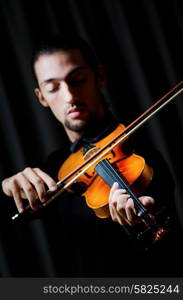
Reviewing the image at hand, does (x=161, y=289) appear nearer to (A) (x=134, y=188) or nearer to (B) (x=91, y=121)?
(A) (x=134, y=188)

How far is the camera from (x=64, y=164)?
103cm

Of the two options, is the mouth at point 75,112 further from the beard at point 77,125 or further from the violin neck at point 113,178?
the violin neck at point 113,178

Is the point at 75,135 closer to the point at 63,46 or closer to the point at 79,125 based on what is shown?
the point at 79,125

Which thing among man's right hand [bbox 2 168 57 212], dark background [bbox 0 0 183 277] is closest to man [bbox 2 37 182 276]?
man's right hand [bbox 2 168 57 212]

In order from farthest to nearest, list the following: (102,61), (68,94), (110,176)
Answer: (102,61), (68,94), (110,176)

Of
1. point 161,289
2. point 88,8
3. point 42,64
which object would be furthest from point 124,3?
point 161,289

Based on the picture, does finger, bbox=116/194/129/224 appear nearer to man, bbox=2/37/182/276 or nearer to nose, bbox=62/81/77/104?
man, bbox=2/37/182/276

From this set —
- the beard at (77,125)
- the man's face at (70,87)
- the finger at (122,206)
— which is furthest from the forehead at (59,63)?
the finger at (122,206)

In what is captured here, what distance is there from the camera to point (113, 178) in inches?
31.6

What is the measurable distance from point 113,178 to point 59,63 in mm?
393

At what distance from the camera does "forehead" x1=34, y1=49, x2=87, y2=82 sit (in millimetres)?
994

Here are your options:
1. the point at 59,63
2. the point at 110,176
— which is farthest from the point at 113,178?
the point at 59,63

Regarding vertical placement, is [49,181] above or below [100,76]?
below

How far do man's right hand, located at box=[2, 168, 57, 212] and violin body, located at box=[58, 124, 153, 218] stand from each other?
3.7 inches
